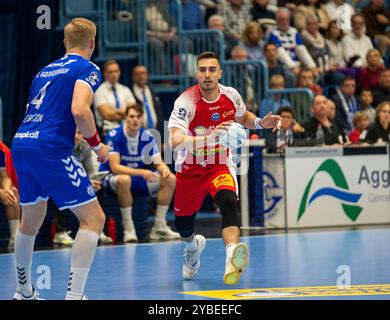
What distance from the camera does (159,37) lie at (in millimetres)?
17547

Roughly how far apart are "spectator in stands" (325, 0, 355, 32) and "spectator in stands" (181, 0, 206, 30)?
3080 mm

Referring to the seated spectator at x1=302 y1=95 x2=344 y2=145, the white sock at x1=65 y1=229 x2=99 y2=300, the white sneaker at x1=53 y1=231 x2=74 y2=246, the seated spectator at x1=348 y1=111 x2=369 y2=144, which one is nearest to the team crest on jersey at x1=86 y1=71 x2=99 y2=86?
the white sock at x1=65 y1=229 x2=99 y2=300

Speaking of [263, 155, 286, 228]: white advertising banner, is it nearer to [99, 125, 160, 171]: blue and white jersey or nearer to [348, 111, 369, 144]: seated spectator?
[99, 125, 160, 171]: blue and white jersey

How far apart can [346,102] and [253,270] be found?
7.42 m

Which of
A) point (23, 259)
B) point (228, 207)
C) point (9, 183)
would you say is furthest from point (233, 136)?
point (9, 183)

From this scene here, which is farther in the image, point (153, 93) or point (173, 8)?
point (173, 8)

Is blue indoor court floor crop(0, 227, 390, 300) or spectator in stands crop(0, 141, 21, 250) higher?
spectator in stands crop(0, 141, 21, 250)

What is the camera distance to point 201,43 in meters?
17.6

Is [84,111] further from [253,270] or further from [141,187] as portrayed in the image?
[141,187]

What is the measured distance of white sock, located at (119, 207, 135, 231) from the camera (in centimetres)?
1366


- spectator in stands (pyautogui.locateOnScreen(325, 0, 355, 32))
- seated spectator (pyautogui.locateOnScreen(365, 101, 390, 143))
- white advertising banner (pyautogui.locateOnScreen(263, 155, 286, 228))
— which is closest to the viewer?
white advertising banner (pyautogui.locateOnScreen(263, 155, 286, 228))

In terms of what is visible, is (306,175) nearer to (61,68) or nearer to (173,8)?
(173,8)
